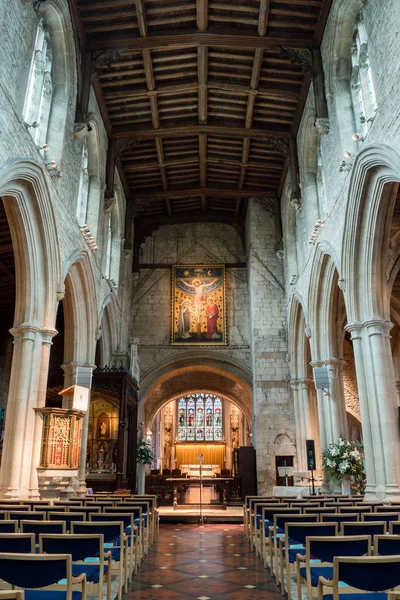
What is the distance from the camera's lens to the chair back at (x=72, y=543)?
10.8 ft

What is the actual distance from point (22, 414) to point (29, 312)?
1793mm

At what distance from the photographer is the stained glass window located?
91.6 feet

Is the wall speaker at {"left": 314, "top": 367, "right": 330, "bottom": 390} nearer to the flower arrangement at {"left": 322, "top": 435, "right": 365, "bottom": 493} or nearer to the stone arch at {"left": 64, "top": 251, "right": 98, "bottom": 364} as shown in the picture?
the flower arrangement at {"left": 322, "top": 435, "right": 365, "bottom": 493}

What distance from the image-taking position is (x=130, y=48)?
11.2 metres

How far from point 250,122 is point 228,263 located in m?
5.93

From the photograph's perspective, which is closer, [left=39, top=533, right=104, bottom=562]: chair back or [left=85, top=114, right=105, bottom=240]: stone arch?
[left=39, top=533, right=104, bottom=562]: chair back

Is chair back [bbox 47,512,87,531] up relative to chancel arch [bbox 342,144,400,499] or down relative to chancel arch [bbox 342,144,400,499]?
down

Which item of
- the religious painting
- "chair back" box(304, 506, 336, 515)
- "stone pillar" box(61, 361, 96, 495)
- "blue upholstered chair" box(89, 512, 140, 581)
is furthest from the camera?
the religious painting

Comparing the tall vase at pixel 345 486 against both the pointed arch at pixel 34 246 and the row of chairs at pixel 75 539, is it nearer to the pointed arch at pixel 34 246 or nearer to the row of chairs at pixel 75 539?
the row of chairs at pixel 75 539

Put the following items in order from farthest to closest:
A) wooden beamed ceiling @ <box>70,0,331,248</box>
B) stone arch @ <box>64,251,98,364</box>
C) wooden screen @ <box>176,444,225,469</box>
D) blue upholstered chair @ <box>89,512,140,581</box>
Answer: wooden screen @ <box>176,444,225,469</box>
stone arch @ <box>64,251,98,364</box>
wooden beamed ceiling @ <box>70,0,331,248</box>
blue upholstered chair @ <box>89,512,140,581</box>

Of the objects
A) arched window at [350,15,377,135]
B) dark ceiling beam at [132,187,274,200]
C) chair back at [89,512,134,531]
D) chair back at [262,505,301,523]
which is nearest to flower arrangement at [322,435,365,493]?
chair back at [262,505,301,523]

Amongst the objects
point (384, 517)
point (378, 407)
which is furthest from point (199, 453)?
point (384, 517)

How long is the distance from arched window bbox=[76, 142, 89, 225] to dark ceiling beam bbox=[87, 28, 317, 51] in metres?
2.32

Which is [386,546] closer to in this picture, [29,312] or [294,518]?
[294,518]
